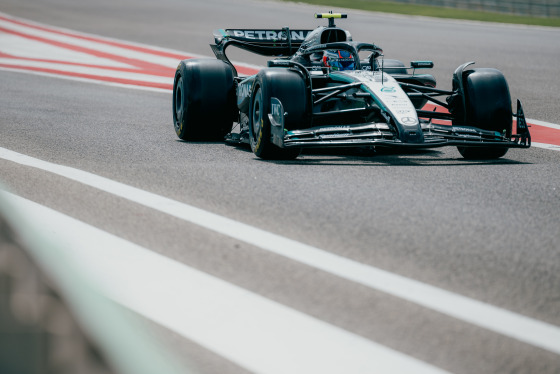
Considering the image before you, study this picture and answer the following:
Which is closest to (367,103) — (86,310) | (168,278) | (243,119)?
(243,119)

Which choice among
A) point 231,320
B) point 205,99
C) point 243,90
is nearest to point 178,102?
point 205,99

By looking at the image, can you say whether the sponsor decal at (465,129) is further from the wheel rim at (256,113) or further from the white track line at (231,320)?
the white track line at (231,320)

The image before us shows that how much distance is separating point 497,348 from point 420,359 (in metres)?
0.30

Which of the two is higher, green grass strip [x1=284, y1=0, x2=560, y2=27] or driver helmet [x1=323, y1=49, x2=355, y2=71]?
driver helmet [x1=323, y1=49, x2=355, y2=71]

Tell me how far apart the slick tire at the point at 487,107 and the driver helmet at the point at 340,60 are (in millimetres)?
1336

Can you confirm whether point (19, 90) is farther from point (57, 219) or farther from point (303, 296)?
point (303, 296)

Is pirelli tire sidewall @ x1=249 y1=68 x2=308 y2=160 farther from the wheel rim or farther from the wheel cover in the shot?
the wheel cover

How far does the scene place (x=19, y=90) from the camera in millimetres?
13695

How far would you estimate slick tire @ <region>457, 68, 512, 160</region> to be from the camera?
26.6 feet

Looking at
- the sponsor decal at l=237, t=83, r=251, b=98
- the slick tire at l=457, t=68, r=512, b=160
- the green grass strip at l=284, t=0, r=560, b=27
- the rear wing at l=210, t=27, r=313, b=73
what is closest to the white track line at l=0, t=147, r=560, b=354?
the sponsor decal at l=237, t=83, r=251, b=98

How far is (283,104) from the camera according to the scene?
7.58m

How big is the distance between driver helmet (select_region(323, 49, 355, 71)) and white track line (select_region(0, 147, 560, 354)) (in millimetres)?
3795

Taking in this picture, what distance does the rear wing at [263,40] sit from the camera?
401 inches

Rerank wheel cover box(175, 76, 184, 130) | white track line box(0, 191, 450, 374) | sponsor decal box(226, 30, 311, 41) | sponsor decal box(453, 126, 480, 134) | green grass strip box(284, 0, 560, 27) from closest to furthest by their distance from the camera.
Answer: white track line box(0, 191, 450, 374) < sponsor decal box(453, 126, 480, 134) < wheel cover box(175, 76, 184, 130) < sponsor decal box(226, 30, 311, 41) < green grass strip box(284, 0, 560, 27)
